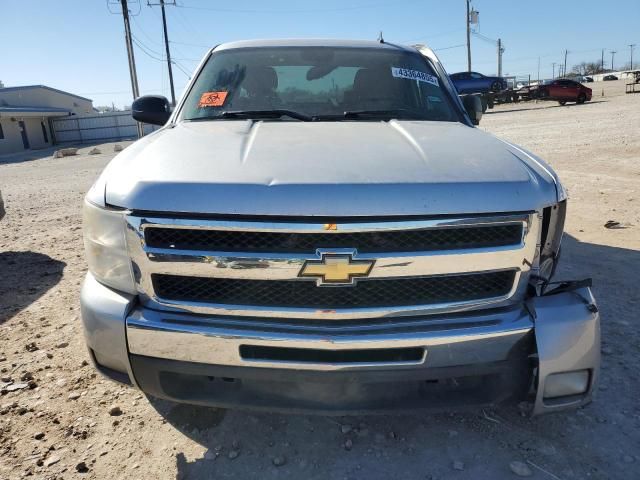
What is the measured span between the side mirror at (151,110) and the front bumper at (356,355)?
191 centimetres

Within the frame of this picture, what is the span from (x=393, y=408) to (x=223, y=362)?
0.69 meters

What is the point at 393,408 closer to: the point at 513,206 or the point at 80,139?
the point at 513,206

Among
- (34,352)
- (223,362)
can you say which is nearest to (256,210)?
(223,362)

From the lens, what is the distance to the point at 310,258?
1.79m

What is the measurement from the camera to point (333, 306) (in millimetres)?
1875

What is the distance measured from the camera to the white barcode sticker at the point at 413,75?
3.33 m

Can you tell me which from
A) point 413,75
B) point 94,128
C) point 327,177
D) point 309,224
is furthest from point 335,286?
point 94,128

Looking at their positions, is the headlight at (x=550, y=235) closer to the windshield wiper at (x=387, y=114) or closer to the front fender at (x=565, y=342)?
the front fender at (x=565, y=342)

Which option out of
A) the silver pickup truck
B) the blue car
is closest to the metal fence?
the blue car

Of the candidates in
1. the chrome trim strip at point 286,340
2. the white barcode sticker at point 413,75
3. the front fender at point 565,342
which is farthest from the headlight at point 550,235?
the white barcode sticker at point 413,75

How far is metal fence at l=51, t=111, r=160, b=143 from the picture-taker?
133ft

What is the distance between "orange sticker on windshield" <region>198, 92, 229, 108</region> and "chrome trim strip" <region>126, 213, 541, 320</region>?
1.46 m

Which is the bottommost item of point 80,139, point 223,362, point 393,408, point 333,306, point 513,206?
point 80,139

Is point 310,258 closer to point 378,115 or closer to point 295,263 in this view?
point 295,263
